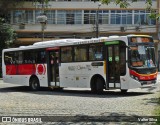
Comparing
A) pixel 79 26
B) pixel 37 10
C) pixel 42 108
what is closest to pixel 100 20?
pixel 79 26

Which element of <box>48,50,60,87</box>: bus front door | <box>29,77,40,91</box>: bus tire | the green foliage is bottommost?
<box>29,77,40,91</box>: bus tire

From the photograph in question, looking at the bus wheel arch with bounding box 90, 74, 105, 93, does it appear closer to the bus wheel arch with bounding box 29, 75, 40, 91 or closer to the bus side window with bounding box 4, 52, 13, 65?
the bus wheel arch with bounding box 29, 75, 40, 91

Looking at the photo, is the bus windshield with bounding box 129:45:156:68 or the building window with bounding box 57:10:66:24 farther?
the building window with bounding box 57:10:66:24

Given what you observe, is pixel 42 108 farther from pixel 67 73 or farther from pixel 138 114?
pixel 67 73

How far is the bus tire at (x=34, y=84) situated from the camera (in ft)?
85.8

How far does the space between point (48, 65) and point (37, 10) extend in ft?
128

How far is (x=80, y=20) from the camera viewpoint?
6203cm

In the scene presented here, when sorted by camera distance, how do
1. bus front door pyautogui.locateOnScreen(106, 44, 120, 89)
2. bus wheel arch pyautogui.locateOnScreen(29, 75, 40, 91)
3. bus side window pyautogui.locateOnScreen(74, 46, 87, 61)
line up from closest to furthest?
bus front door pyautogui.locateOnScreen(106, 44, 120, 89)
bus side window pyautogui.locateOnScreen(74, 46, 87, 61)
bus wheel arch pyautogui.locateOnScreen(29, 75, 40, 91)

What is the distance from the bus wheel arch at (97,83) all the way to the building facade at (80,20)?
125 ft

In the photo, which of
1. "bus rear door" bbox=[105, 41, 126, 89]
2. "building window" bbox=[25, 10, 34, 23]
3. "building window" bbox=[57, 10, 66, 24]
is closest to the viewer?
"bus rear door" bbox=[105, 41, 126, 89]

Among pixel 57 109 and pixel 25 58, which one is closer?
pixel 57 109

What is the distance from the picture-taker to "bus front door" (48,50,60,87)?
24500mm

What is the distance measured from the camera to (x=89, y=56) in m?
22.2

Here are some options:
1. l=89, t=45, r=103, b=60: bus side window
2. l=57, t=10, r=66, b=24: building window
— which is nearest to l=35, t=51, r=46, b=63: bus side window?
l=89, t=45, r=103, b=60: bus side window
